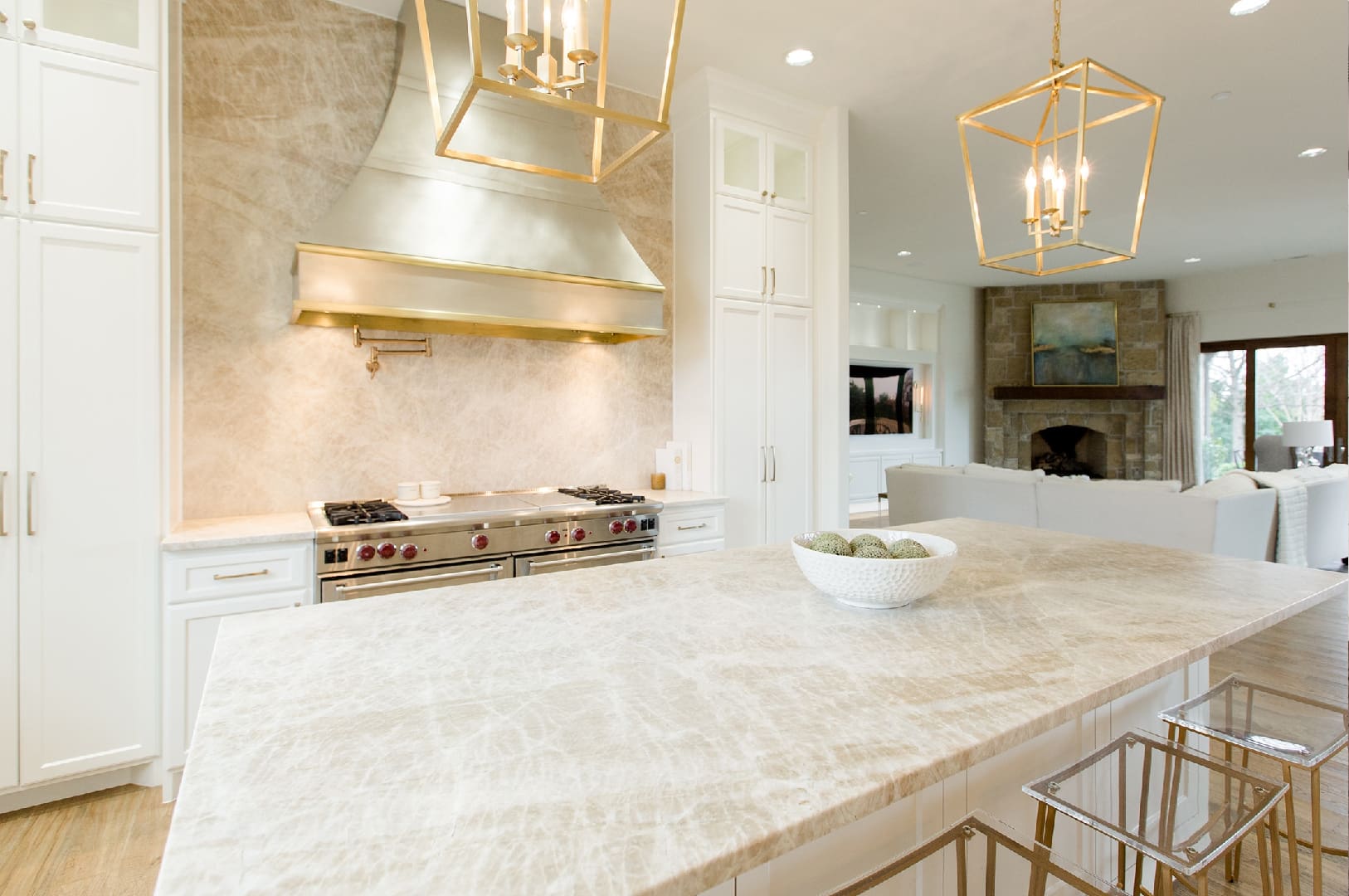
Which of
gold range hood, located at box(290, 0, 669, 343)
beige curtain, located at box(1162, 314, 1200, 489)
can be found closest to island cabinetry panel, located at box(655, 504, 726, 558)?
gold range hood, located at box(290, 0, 669, 343)

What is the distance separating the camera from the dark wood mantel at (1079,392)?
889cm

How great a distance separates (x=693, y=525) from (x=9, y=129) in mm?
2765

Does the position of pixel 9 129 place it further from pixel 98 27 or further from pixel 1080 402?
pixel 1080 402

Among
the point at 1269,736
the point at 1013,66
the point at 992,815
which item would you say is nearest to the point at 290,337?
the point at 992,815

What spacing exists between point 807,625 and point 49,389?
7.80ft

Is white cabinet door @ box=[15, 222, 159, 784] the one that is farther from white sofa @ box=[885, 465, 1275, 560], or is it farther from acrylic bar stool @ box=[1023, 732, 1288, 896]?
white sofa @ box=[885, 465, 1275, 560]

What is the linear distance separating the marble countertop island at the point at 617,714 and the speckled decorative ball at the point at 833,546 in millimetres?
113

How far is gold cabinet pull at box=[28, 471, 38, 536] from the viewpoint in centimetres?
213

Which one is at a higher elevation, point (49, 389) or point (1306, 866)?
point (49, 389)

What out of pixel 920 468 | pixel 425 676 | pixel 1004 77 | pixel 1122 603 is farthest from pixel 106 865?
pixel 920 468

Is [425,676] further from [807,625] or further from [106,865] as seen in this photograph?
[106,865]

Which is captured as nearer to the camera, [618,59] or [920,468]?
[618,59]

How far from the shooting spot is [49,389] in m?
2.15

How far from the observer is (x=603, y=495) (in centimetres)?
325
